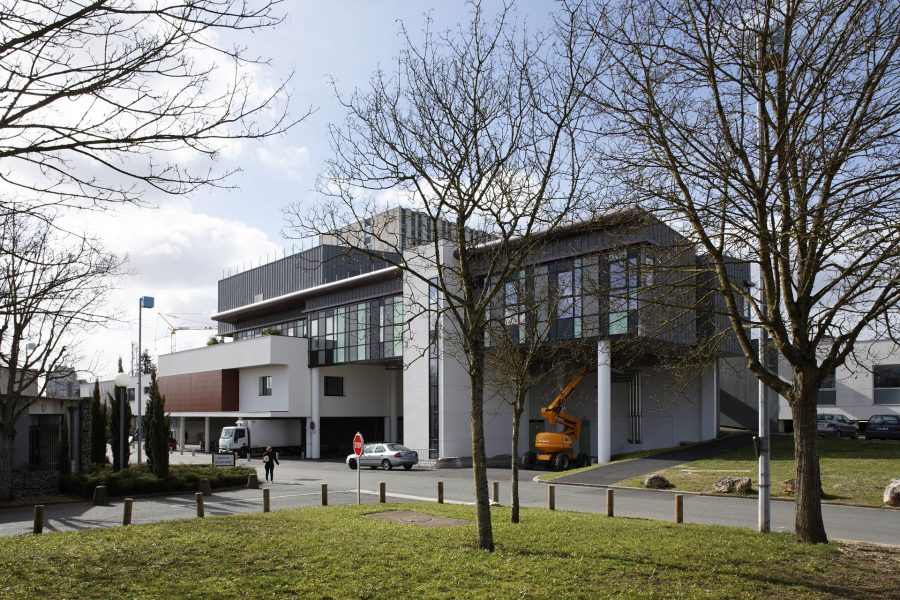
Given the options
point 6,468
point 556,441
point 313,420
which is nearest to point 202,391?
point 313,420

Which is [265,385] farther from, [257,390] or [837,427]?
[837,427]

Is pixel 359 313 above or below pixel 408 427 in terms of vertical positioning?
above

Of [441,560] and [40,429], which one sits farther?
[40,429]

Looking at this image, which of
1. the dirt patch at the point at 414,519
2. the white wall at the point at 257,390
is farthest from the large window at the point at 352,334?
the dirt patch at the point at 414,519

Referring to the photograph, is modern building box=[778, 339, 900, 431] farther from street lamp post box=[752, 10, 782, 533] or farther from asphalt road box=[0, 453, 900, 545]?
street lamp post box=[752, 10, 782, 533]

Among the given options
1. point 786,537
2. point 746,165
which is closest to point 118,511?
point 786,537

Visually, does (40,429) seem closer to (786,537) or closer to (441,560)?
(441,560)

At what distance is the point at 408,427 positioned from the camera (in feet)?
138

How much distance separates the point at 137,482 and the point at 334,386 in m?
26.1

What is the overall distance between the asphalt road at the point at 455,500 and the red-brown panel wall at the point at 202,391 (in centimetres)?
2526

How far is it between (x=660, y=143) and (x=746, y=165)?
1338 mm

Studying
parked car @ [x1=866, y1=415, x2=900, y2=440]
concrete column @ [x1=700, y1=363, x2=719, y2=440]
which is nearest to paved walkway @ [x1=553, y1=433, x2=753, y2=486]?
concrete column @ [x1=700, y1=363, x2=719, y2=440]

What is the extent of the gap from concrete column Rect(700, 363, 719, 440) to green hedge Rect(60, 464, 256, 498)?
1166 inches

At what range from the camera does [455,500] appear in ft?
76.1
